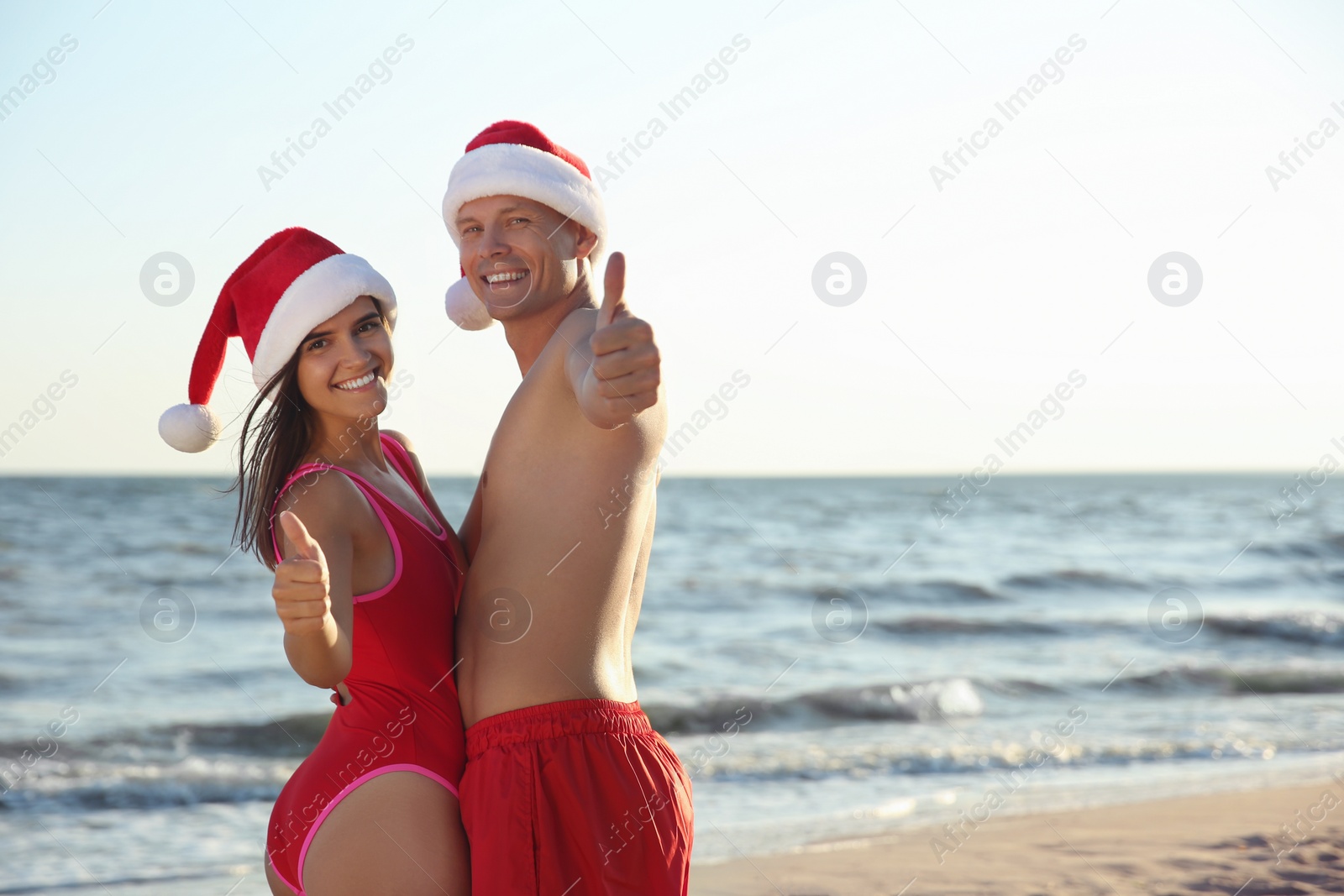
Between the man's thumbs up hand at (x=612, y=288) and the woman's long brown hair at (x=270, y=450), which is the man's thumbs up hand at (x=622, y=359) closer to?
the man's thumbs up hand at (x=612, y=288)

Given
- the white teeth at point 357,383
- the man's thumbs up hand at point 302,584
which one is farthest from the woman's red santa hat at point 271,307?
the man's thumbs up hand at point 302,584

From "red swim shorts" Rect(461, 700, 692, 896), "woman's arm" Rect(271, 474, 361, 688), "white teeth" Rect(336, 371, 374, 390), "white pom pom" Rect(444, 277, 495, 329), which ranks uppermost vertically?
"white pom pom" Rect(444, 277, 495, 329)

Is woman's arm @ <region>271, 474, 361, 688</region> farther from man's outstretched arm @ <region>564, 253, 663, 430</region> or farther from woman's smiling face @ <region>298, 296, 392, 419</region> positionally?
man's outstretched arm @ <region>564, 253, 663, 430</region>

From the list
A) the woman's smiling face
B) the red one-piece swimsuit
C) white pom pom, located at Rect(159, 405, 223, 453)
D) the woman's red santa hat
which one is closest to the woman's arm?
the red one-piece swimsuit

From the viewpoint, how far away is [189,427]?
9.37 feet

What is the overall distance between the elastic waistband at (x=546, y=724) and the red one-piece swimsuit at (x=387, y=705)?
82 mm

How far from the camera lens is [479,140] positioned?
280 centimetres

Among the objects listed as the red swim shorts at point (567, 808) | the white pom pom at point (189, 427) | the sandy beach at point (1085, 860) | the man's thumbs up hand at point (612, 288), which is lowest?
the sandy beach at point (1085, 860)

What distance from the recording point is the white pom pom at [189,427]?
2.85m

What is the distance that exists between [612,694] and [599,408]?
733mm

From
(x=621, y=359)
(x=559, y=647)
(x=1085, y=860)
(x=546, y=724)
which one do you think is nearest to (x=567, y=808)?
(x=546, y=724)

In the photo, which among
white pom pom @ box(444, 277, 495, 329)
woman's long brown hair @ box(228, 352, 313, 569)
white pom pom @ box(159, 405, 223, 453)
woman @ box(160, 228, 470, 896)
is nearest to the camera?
woman @ box(160, 228, 470, 896)

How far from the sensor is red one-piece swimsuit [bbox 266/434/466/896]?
89.4 inches

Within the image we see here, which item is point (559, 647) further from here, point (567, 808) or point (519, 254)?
point (519, 254)
